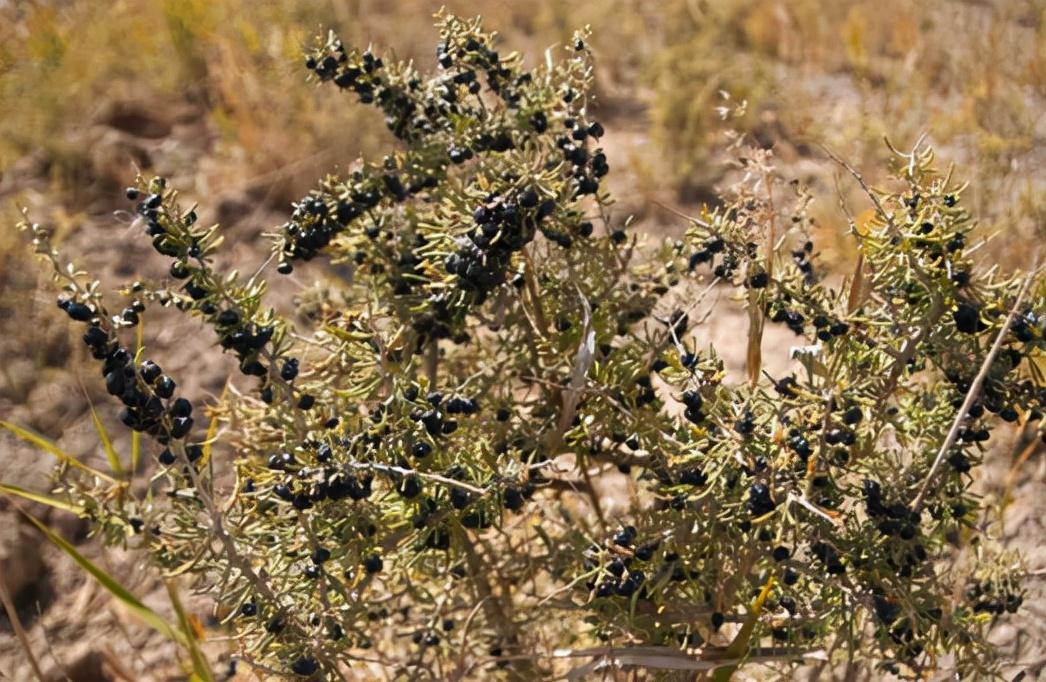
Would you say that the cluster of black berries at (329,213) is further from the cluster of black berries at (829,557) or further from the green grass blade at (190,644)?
the cluster of black berries at (829,557)

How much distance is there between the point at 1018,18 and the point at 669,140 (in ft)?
9.79

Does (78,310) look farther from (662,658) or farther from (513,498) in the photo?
(662,658)

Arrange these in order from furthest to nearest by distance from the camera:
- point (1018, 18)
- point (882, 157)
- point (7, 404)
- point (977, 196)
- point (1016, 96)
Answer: point (1018, 18) → point (1016, 96) → point (882, 157) → point (977, 196) → point (7, 404)

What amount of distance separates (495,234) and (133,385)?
621 millimetres

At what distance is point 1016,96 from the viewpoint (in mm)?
5594

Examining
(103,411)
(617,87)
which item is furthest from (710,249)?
(617,87)

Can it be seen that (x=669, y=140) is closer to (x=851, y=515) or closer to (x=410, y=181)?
(x=410, y=181)

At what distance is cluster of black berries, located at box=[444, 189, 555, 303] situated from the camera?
65.0 inches

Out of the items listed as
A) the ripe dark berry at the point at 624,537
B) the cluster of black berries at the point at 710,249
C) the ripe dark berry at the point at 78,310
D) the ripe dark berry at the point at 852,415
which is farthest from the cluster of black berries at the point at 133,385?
the ripe dark berry at the point at 852,415

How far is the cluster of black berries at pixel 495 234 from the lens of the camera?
1.65m

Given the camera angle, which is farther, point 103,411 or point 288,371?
point 103,411

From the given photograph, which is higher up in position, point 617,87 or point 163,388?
point 617,87

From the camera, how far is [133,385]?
5.05 ft

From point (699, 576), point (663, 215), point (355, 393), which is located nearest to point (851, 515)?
point (699, 576)
